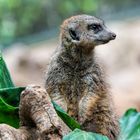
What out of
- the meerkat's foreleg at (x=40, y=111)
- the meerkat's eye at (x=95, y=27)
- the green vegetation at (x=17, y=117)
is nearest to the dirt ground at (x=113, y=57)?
the meerkat's eye at (x=95, y=27)

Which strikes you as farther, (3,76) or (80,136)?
(3,76)

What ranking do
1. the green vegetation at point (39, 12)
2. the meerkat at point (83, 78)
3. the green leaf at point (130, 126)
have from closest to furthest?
1. the green leaf at point (130, 126)
2. the meerkat at point (83, 78)
3. the green vegetation at point (39, 12)

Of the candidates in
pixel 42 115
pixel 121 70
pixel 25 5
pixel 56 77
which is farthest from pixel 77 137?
pixel 25 5

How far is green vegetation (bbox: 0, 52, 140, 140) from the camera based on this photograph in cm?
268

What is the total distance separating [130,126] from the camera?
11.5ft

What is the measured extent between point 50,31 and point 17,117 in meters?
9.83

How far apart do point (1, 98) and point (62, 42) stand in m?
1.27

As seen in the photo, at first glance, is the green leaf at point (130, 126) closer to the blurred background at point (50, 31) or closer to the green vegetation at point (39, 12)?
the blurred background at point (50, 31)

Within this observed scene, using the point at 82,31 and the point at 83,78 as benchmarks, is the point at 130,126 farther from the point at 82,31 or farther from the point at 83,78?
the point at 82,31

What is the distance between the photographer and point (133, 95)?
30.0ft

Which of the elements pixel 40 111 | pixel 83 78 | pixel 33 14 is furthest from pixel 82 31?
pixel 33 14

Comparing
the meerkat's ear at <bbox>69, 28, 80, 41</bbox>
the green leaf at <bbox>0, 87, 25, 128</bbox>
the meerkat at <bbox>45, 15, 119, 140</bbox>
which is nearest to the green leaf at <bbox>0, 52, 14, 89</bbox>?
the green leaf at <bbox>0, 87, 25, 128</bbox>

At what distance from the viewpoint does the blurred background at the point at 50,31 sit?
11.8 m

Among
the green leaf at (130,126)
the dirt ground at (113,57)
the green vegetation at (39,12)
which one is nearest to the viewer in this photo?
the green leaf at (130,126)
